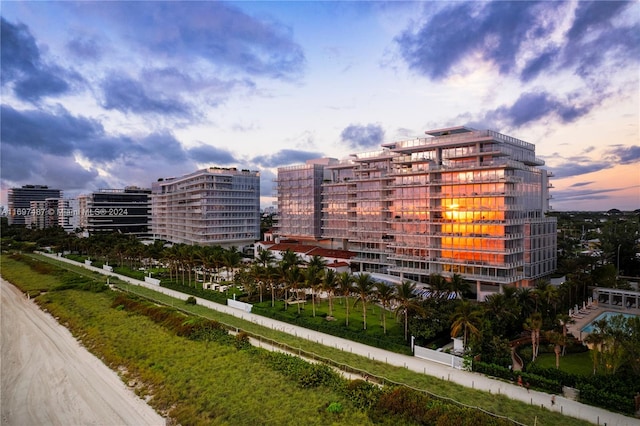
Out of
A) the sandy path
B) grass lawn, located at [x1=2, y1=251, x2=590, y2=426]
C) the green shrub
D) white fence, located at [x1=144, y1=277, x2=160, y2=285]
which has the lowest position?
the sandy path

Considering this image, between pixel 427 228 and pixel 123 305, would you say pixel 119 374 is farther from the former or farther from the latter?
pixel 427 228

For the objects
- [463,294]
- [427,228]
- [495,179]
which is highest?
[495,179]

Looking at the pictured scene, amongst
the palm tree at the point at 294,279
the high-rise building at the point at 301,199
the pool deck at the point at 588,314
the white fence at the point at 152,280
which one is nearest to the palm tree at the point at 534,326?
the pool deck at the point at 588,314

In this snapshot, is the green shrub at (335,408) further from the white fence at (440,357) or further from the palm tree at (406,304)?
the palm tree at (406,304)

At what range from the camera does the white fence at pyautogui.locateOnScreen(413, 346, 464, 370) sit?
36844 mm

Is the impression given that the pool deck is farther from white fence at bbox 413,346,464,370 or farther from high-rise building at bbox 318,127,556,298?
white fence at bbox 413,346,464,370

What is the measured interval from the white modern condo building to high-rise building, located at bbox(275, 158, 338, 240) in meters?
30.3

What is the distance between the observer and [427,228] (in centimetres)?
6656

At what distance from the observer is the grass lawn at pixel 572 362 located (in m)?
35.5

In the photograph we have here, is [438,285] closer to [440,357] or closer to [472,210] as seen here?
[440,357]

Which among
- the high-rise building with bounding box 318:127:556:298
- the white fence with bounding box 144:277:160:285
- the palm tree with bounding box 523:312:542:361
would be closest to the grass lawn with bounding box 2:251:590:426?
the palm tree with bounding box 523:312:542:361

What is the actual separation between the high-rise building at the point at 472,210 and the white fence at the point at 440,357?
24873 mm

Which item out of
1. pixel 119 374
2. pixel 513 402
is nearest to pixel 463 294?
pixel 513 402

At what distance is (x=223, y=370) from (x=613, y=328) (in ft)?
115
